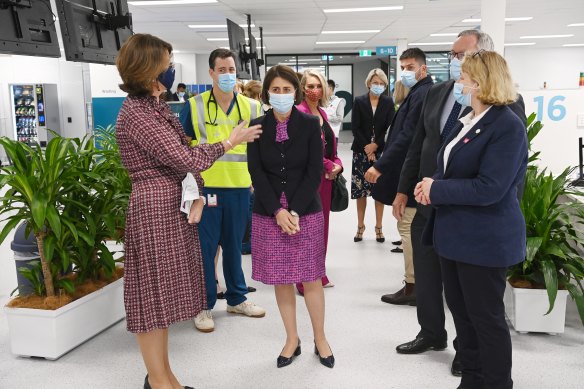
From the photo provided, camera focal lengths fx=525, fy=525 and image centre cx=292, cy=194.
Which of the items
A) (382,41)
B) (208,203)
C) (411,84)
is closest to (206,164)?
(208,203)

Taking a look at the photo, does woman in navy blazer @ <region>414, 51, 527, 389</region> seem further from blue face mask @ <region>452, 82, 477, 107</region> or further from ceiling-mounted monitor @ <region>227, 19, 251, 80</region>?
ceiling-mounted monitor @ <region>227, 19, 251, 80</region>

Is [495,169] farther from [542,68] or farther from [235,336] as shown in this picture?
[542,68]

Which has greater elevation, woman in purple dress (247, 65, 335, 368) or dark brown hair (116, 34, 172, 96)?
dark brown hair (116, 34, 172, 96)

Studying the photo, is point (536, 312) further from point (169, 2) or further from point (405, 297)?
point (169, 2)

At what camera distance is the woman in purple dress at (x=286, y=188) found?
8.09ft

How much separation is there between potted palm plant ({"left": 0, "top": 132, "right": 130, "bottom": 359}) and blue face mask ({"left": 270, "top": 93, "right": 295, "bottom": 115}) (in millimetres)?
1067

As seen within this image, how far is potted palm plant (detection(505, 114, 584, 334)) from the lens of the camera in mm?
2781

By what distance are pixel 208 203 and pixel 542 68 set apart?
51.8 feet

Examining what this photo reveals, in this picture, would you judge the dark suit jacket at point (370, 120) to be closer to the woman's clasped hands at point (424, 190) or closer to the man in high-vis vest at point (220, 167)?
the man in high-vis vest at point (220, 167)

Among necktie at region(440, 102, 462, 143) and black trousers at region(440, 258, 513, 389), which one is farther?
necktie at region(440, 102, 462, 143)

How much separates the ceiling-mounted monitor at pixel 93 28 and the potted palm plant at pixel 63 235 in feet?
3.21

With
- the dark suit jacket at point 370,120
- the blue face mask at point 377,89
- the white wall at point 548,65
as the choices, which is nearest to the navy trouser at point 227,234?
the dark suit jacket at point 370,120

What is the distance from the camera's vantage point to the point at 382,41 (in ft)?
46.6

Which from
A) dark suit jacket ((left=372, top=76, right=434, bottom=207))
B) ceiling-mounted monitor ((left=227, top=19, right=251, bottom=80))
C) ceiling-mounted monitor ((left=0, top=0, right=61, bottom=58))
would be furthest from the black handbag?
ceiling-mounted monitor ((left=227, top=19, right=251, bottom=80))
